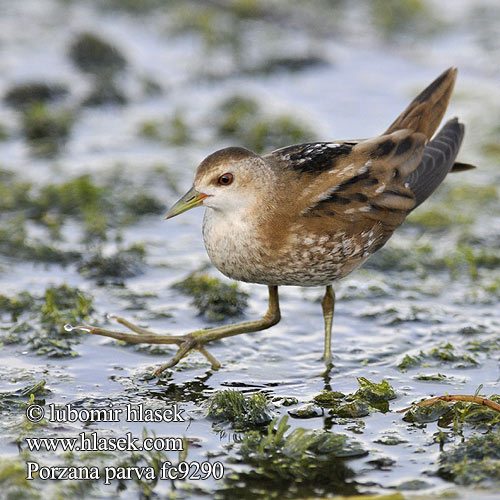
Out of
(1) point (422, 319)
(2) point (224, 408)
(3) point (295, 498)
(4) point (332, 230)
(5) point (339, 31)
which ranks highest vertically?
(5) point (339, 31)

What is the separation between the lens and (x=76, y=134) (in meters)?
9.01

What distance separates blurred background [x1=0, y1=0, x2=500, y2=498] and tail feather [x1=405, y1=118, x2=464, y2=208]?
93 centimetres

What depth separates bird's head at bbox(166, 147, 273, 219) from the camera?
4883mm

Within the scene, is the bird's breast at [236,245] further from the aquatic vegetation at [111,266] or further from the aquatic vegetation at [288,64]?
the aquatic vegetation at [288,64]

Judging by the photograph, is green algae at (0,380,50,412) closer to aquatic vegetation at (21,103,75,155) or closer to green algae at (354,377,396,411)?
green algae at (354,377,396,411)

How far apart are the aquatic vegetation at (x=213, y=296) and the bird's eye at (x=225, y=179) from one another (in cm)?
136

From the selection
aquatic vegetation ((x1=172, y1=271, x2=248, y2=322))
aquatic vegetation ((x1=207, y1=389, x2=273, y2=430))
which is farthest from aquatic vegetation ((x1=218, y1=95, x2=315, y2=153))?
aquatic vegetation ((x1=207, y1=389, x2=273, y2=430))

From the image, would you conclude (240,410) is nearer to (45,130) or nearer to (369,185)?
(369,185)

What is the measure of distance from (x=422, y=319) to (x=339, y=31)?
6.42m

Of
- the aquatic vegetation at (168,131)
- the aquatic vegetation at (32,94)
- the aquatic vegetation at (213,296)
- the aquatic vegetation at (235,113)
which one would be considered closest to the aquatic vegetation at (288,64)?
the aquatic vegetation at (235,113)

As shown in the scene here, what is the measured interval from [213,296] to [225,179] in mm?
1404

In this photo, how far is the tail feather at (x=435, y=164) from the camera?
560 centimetres

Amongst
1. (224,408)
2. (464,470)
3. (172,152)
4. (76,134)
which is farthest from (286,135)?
(464,470)

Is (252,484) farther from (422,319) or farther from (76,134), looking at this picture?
(76,134)
